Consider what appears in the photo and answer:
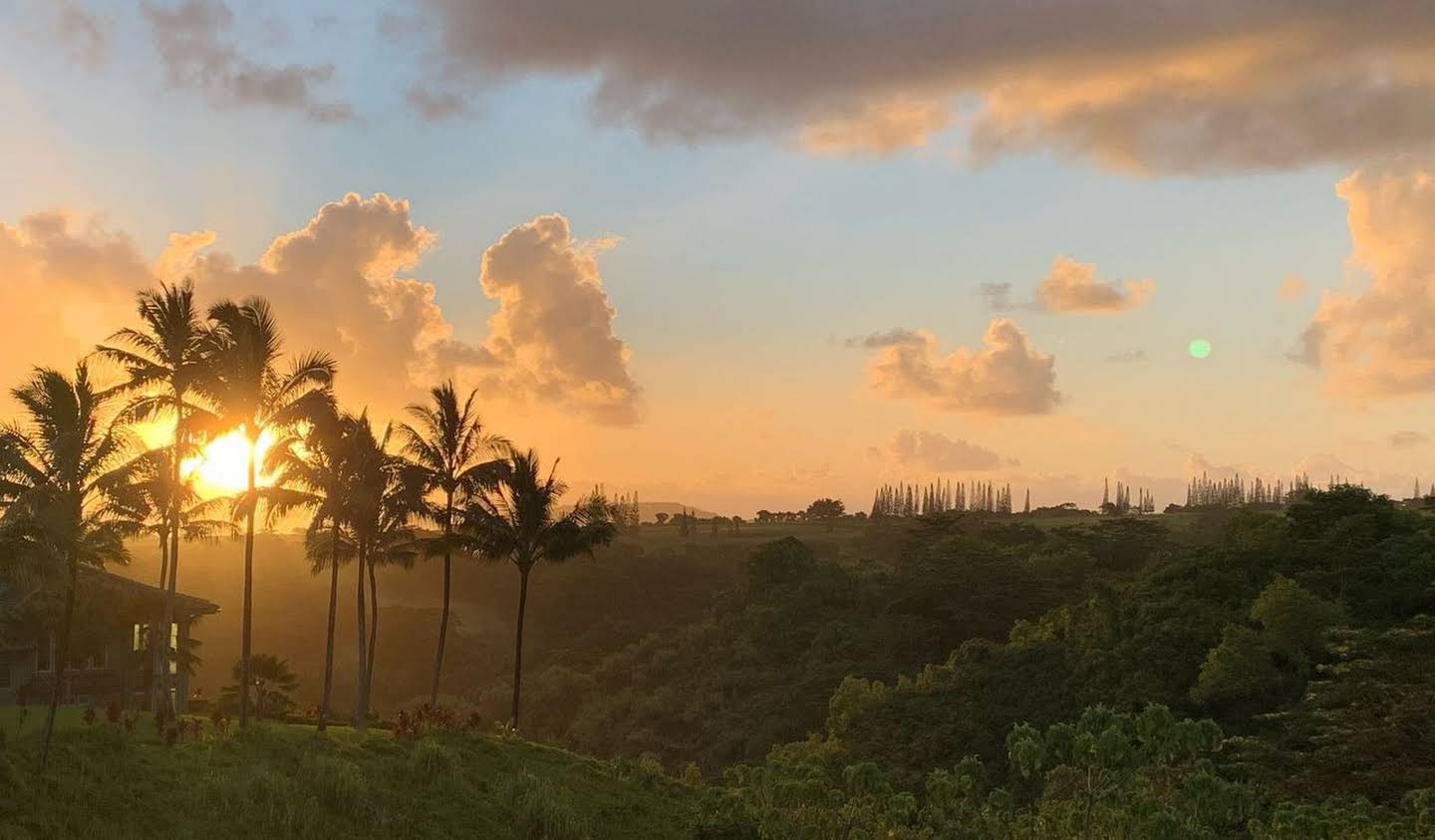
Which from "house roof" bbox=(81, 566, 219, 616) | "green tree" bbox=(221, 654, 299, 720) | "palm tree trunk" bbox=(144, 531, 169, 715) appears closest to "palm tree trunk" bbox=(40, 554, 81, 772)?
"house roof" bbox=(81, 566, 219, 616)

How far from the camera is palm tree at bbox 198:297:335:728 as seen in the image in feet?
120

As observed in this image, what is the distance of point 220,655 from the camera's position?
126 meters

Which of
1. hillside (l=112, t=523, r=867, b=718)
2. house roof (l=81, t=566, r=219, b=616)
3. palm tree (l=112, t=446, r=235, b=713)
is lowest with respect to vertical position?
hillside (l=112, t=523, r=867, b=718)

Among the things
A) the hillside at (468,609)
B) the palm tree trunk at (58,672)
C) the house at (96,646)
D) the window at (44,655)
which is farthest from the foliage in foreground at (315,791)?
the hillside at (468,609)

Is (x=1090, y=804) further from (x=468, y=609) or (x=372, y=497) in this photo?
(x=468, y=609)

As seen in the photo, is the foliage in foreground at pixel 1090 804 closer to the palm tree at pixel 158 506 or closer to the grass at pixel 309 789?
the grass at pixel 309 789

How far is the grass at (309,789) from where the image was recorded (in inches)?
1081

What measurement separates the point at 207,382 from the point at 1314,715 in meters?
35.9

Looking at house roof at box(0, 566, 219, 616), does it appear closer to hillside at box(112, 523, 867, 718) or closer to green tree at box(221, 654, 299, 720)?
green tree at box(221, 654, 299, 720)

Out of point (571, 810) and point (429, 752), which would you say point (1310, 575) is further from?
point (429, 752)

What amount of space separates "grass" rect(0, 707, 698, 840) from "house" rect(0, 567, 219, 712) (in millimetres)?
4485

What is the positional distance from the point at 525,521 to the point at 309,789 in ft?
65.6

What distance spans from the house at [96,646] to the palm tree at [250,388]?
30.3ft

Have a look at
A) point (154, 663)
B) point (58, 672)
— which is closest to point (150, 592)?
point (154, 663)
